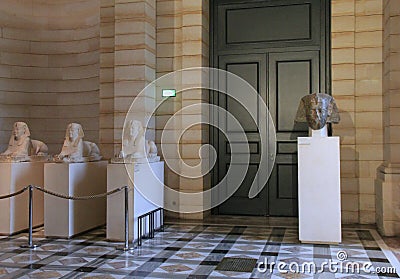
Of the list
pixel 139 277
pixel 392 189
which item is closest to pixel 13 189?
pixel 139 277

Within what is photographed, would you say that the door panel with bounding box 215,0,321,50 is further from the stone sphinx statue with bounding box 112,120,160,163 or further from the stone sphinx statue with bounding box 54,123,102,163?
the stone sphinx statue with bounding box 54,123,102,163

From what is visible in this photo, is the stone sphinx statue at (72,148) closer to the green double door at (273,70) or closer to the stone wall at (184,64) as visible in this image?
the stone wall at (184,64)

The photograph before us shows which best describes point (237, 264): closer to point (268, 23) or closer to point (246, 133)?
point (246, 133)

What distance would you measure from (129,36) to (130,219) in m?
3.56

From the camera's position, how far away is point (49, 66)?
1050 centimetres

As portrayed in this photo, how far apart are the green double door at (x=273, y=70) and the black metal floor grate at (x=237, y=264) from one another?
3390 mm

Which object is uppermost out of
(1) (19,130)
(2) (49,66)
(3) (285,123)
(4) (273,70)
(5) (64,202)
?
(2) (49,66)

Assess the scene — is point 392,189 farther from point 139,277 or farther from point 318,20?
point 139,277

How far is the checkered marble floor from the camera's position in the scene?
507 centimetres

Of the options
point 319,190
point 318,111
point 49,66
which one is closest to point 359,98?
point 318,111

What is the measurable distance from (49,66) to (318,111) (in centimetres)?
650

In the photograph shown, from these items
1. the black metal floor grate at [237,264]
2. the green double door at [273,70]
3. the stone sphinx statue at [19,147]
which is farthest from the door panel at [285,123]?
the stone sphinx statue at [19,147]

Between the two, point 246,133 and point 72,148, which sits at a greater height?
point 246,133

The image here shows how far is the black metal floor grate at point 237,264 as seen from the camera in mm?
5216
